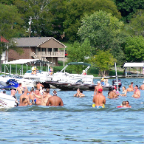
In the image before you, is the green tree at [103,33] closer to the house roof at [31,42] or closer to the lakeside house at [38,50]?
the lakeside house at [38,50]

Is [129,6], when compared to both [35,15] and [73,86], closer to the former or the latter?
[35,15]

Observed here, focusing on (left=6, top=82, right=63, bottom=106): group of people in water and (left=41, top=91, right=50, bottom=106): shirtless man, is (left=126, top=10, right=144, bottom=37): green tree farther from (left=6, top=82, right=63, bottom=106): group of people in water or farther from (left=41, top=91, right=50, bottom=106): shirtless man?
(left=41, top=91, right=50, bottom=106): shirtless man

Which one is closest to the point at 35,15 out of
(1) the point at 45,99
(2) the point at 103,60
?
(2) the point at 103,60

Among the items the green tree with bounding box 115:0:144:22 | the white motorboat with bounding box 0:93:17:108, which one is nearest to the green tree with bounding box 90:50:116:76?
the green tree with bounding box 115:0:144:22

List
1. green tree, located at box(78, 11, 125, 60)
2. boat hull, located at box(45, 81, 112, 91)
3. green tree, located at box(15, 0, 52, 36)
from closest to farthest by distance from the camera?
boat hull, located at box(45, 81, 112, 91), green tree, located at box(78, 11, 125, 60), green tree, located at box(15, 0, 52, 36)

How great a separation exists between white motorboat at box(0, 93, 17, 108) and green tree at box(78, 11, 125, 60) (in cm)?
5801

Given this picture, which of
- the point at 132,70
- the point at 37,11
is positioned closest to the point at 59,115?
the point at 132,70

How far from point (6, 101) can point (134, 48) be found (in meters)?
65.5

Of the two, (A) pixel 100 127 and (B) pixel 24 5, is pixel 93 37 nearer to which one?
(B) pixel 24 5

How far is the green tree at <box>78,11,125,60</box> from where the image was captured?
83000 millimetres

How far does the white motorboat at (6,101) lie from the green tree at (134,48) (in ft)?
209

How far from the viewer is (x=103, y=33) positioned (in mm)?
83188

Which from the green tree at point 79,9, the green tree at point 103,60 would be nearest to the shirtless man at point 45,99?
the green tree at point 103,60

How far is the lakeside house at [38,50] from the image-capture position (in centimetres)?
9238
